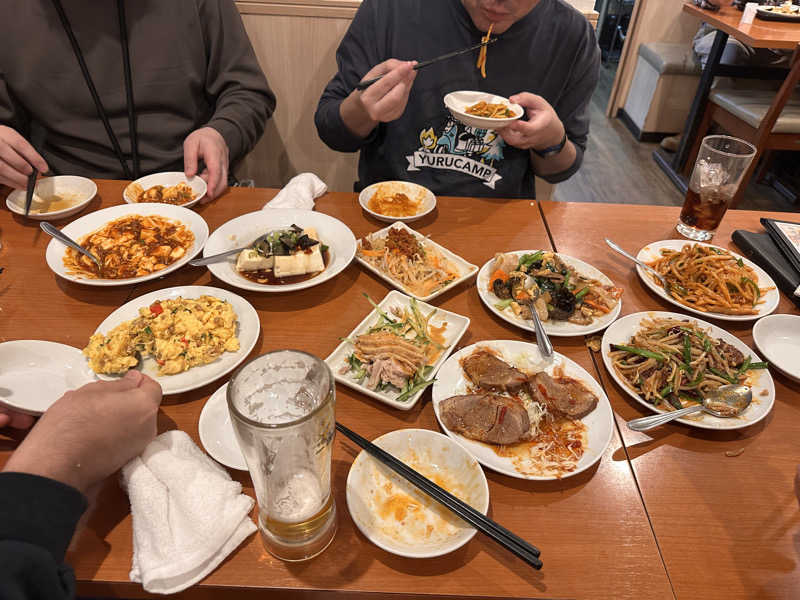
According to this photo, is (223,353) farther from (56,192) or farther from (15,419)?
(56,192)

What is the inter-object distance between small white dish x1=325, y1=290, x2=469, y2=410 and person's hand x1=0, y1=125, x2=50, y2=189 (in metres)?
1.43

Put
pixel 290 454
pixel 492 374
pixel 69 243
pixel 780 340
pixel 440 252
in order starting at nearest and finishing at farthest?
pixel 290 454 → pixel 492 374 → pixel 780 340 → pixel 69 243 → pixel 440 252

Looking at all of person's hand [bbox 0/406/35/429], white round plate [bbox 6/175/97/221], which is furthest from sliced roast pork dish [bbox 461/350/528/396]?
white round plate [bbox 6/175/97/221]

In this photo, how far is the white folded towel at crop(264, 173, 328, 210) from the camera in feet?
6.32

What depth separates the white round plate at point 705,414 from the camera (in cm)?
121

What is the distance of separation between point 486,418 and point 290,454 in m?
0.49

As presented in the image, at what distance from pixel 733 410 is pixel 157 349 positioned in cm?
145

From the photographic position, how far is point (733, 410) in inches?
48.4

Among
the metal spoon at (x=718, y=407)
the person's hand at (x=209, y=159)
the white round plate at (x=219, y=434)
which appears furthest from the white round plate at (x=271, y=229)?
the metal spoon at (x=718, y=407)

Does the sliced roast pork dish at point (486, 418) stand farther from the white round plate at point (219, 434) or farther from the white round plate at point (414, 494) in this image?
the white round plate at point (219, 434)

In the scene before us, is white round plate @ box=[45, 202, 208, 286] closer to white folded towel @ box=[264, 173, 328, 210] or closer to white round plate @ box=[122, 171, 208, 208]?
white round plate @ box=[122, 171, 208, 208]

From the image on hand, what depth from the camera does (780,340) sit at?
1.46m

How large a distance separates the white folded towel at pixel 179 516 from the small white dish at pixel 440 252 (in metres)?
0.77

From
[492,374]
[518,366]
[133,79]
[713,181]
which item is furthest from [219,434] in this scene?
[133,79]
